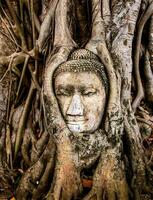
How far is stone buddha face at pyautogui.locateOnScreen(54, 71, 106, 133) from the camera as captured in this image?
127 inches

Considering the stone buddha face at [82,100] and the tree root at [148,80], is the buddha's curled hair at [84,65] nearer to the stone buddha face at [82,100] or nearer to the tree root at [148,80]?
the stone buddha face at [82,100]

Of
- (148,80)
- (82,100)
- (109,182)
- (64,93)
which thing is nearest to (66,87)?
(64,93)

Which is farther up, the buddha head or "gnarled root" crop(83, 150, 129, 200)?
the buddha head

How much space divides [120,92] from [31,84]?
925 mm

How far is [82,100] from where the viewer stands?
3.25m

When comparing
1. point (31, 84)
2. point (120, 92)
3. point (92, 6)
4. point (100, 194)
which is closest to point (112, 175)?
point (100, 194)

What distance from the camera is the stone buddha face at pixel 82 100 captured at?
10.6 feet

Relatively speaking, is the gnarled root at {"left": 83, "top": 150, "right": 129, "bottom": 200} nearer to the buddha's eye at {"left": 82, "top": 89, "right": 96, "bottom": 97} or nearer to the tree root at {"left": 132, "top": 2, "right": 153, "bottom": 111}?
the buddha's eye at {"left": 82, "top": 89, "right": 96, "bottom": 97}

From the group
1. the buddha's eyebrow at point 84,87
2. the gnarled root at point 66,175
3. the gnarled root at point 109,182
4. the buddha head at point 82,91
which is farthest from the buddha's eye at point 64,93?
the gnarled root at point 109,182

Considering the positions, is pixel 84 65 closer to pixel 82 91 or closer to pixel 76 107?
pixel 82 91

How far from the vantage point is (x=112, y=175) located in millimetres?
3146

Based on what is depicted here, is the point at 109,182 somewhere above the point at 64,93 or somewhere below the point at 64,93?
below

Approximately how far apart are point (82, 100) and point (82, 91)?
70 mm

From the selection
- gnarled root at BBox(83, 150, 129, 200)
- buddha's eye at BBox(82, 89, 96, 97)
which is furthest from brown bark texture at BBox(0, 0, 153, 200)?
buddha's eye at BBox(82, 89, 96, 97)
